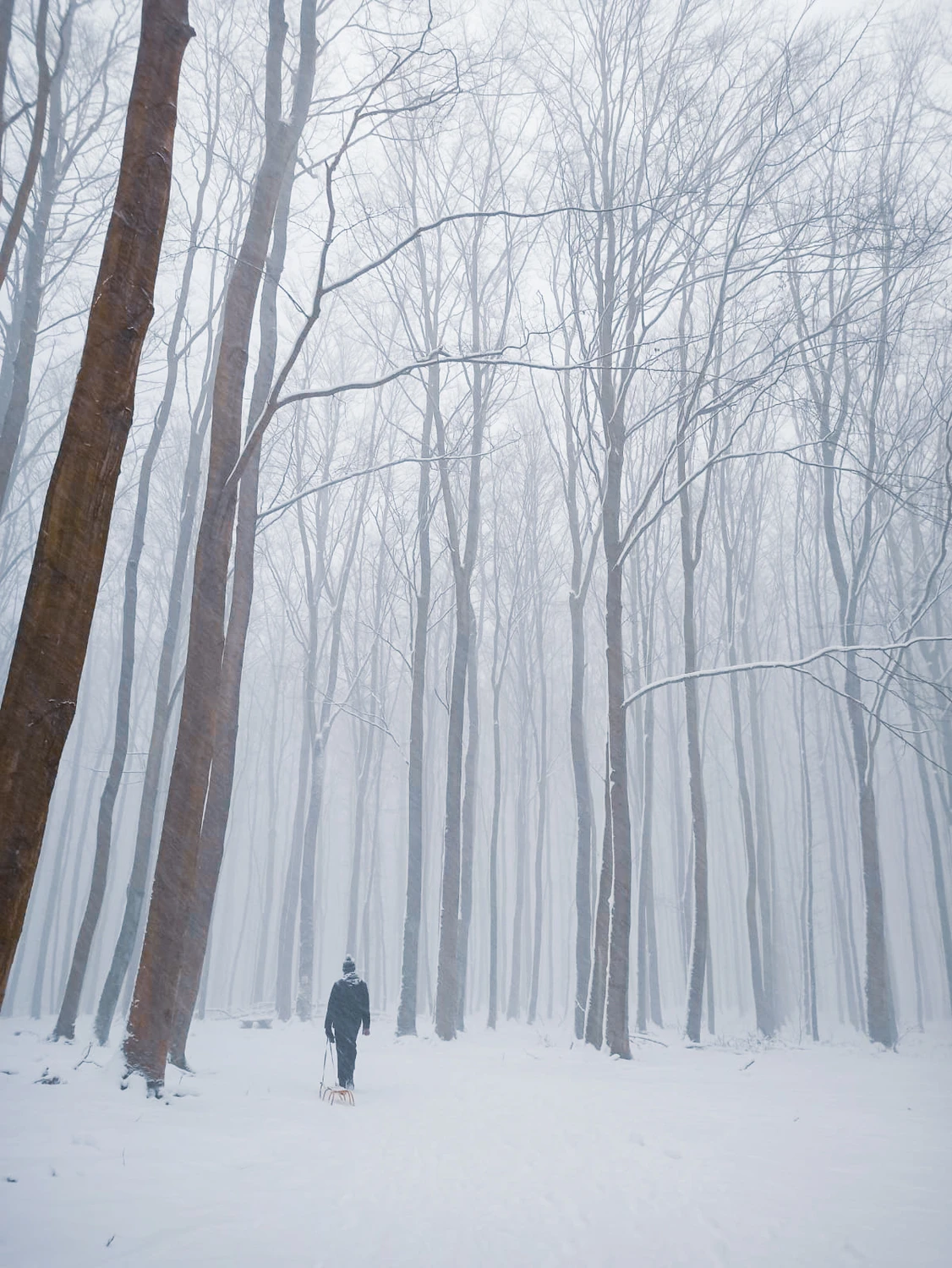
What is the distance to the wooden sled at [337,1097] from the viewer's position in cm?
662

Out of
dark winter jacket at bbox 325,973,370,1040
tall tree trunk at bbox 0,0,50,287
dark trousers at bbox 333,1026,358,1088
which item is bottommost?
dark trousers at bbox 333,1026,358,1088

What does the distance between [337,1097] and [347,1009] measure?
1.00 meters

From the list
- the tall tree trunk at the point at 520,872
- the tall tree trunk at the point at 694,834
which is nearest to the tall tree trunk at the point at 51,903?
the tall tree trunk at the point at 520,872

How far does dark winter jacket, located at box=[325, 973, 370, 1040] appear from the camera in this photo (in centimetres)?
784

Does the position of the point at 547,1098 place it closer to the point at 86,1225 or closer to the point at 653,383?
the point at 86,1225

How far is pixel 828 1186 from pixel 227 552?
19.5 feet

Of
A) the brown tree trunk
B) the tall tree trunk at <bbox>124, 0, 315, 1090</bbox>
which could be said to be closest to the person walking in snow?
the tall tree trunk at <bbox>124, 0, 315, 1090</bbox>

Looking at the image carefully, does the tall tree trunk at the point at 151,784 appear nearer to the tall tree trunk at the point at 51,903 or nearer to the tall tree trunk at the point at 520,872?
the tall tree trunk at the point at 51,903

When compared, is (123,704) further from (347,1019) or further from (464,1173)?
(464,1173)

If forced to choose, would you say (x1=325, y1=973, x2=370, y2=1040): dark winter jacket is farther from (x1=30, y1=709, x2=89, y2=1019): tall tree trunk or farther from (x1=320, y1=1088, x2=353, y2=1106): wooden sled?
(x1=30, y1=709, x2=89, y2=1019): tall tree trunk

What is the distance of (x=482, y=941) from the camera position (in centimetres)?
3459

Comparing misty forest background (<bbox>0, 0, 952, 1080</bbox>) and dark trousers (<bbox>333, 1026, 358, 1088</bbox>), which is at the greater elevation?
misty forest background (<bbox>0, 0, 952, 1080</bbox>)

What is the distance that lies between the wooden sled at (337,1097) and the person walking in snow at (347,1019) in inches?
17.3

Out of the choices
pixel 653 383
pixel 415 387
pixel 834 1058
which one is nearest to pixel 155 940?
pixel 834 1058
